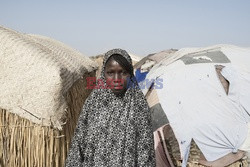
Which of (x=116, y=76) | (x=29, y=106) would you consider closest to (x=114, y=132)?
(x=116, y=76)

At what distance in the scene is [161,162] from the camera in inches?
193

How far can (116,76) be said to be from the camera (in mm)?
2365

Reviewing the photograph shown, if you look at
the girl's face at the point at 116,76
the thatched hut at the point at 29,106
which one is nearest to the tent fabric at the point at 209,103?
the thatched hut at the point at 29,106

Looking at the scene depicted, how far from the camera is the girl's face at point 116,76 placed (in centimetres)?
237

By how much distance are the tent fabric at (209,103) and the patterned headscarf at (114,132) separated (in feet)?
8.22

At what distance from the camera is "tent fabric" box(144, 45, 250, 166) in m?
4.68

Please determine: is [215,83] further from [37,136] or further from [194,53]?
[37,136]

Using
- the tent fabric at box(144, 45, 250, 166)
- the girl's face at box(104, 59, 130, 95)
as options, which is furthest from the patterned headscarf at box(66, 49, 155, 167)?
the tent fabric at box(144, 45, 250, 166)

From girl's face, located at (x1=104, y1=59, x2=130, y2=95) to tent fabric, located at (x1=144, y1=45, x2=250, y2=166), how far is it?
2.71 meters

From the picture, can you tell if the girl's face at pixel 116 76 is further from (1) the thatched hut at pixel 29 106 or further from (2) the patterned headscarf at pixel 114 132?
(1) the thatched hut at pixel 29 106

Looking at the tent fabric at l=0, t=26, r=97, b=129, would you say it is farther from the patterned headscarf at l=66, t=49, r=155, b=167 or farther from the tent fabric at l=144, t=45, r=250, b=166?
the tent fabric at l=144, t=45, r=250, b=166

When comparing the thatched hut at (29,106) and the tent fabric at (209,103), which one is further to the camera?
the tent fabric at (209,103)

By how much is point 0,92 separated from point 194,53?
4.15 meters

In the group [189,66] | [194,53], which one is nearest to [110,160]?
[189,66]
